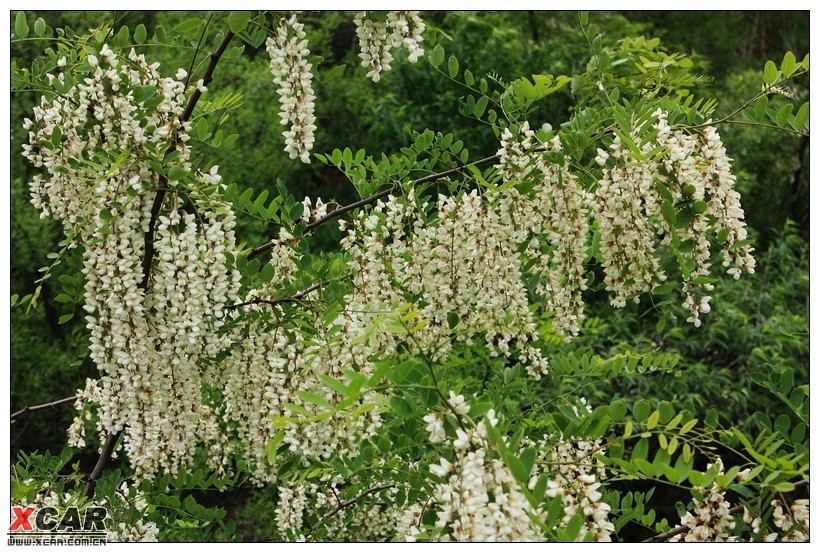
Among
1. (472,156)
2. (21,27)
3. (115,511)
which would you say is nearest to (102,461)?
(115,511)

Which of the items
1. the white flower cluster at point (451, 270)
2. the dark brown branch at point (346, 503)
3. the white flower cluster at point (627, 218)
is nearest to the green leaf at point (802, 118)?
the white flower cluster at point (627, 218)

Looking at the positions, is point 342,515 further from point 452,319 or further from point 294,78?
point 294,78

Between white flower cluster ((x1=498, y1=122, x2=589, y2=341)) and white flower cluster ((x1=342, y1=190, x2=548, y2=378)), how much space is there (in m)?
0.05

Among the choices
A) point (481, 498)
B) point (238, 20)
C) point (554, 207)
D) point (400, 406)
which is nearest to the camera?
point (481, 498)

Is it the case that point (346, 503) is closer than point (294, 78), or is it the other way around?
point (294, 78)

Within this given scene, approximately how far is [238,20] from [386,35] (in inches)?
10.9

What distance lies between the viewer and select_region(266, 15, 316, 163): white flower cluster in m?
1.47

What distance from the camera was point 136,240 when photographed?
1527 mm

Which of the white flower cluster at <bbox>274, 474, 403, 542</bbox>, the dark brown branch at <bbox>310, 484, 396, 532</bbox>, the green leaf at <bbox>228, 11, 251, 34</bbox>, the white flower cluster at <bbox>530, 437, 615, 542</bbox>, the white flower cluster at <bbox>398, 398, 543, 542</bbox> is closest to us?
the white flower cluster at <bbox>398, 398, 543, 542</bbox>

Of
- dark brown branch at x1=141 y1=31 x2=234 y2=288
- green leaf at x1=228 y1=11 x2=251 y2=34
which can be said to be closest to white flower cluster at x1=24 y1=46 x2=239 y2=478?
dark brown branch at x1=141 y1=31 x2=234 y2=288

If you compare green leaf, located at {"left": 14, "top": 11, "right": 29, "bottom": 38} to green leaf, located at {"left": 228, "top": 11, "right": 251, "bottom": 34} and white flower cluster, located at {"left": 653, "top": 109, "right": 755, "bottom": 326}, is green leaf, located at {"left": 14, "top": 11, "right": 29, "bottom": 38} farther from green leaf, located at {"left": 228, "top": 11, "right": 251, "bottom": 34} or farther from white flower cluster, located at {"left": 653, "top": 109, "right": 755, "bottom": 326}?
white flower cluster, located at {"left": 653, "top": 109, "right": 755, "bottom": 326}

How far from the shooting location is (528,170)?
166cm

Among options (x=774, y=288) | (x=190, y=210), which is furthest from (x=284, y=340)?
(x=774, y=288)
